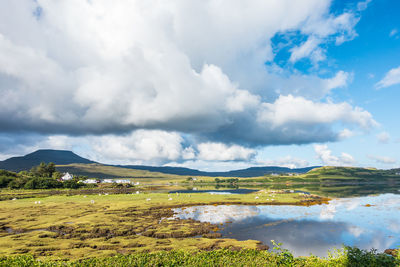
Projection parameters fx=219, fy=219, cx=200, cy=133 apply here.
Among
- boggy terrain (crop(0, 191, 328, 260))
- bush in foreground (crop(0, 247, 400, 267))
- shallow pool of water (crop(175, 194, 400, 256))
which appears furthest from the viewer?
shallow pool of water (crop(175, 194, 400, 256))

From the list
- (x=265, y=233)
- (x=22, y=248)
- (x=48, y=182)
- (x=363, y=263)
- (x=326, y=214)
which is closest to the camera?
(x=363, y=263)

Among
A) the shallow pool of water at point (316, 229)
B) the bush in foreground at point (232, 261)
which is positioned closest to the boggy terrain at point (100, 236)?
the shallow pool of water at point (316, 229)

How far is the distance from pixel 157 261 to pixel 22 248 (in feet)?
75.3

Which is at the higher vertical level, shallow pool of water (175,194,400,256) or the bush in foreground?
the bush in foreground

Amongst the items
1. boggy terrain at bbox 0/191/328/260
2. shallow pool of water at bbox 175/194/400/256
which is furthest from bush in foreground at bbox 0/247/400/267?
shallow pool of water at bbox 175/194/400/256

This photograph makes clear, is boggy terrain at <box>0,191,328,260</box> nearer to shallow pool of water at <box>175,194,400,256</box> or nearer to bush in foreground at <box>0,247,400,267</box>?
shallow pool of water at <box>175,194,400,256</box>

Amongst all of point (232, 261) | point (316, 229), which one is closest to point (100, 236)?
point (232, 261)

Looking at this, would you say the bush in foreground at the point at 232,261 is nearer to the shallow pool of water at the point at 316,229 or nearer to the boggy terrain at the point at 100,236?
the boggy terrain at the point at 100,236

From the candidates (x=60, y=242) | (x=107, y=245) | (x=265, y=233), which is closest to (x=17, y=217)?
(x=60, y=242)

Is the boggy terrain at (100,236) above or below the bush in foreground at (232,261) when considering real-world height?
below

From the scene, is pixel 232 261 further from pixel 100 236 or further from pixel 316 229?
pixel 316 229

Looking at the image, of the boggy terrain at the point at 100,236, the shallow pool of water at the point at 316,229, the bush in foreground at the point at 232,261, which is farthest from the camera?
the shallow pool of water at the point at 316,229

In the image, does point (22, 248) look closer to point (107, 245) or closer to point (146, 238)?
point (107, 245)

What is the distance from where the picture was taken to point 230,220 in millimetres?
50281
